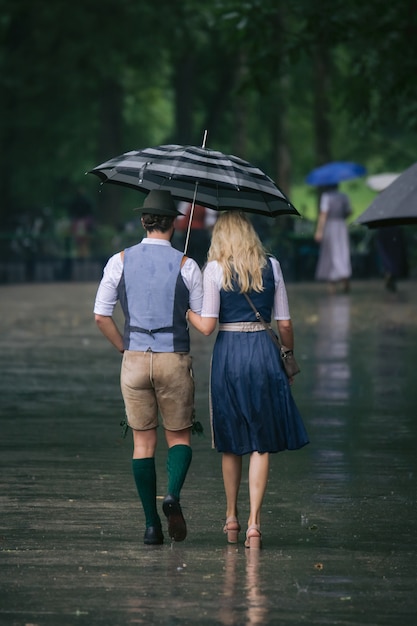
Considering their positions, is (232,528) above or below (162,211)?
below

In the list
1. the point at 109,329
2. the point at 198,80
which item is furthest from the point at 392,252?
the point at 198,80

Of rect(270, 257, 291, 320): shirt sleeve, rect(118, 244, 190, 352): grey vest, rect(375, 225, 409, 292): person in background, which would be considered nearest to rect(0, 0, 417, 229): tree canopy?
rect(375, 225, 409, 292): person in background

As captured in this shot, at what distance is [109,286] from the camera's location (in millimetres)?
8352

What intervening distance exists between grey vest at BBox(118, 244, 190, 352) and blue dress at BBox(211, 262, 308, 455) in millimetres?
231

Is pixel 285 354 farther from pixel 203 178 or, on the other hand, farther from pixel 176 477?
pixel 203 178

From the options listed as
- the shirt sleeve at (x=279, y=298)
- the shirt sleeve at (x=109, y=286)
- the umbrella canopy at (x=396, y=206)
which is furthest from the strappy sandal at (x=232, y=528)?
the umbrella canopy at (x=396, y=206)

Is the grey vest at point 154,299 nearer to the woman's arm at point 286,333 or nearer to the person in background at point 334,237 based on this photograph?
the woman's arm at point 286,333

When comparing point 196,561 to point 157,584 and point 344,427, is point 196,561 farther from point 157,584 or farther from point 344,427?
point 344,427

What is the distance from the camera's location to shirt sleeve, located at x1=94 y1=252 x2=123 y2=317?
8.31 metres

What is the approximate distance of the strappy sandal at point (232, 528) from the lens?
8.26 meters

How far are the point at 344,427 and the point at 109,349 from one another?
755cm

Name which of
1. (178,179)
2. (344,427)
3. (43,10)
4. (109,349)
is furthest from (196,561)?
(43,10)

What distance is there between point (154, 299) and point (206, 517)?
1.28m

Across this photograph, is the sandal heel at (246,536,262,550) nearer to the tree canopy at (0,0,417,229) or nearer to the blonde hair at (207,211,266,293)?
the blonde hair at (207,211,266,293)
